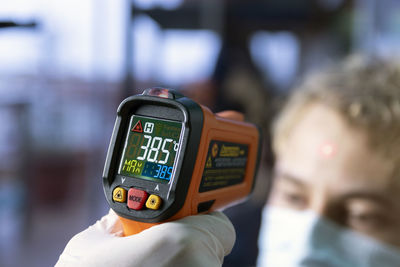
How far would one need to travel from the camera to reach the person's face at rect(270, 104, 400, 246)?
1.19 meters

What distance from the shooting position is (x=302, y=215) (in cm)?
130

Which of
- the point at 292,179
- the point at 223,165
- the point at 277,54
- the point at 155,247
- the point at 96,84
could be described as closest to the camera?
the point at 155,247

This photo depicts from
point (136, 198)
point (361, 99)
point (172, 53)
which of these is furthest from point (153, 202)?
point (172, 53)

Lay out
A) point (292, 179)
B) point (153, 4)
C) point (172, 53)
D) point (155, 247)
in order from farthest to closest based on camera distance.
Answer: point (172, 53), point (153, 4), point (292, 179), point (155, 247)

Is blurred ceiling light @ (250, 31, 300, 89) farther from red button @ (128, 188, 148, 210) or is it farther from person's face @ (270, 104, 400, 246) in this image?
red button @ (128, 188, 148, 210)

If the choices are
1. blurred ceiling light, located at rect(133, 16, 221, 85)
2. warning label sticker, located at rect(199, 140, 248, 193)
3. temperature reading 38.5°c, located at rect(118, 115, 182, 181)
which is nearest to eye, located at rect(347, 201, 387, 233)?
warning label sticker, located at rect(199, 140, 248, 193)

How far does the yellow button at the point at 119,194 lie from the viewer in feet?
1.98

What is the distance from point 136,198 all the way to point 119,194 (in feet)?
0.11

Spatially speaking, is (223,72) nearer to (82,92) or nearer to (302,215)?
(82,92)

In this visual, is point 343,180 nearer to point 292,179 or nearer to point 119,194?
point 292,179

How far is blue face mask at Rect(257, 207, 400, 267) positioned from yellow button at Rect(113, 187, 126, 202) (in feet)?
2.72

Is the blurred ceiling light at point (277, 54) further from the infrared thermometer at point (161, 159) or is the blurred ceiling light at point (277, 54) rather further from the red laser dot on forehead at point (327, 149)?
the infrared thermometer at point (161, 159)

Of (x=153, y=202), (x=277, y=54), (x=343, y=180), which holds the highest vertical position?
(x=277, y=54)

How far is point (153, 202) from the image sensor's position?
578mm
